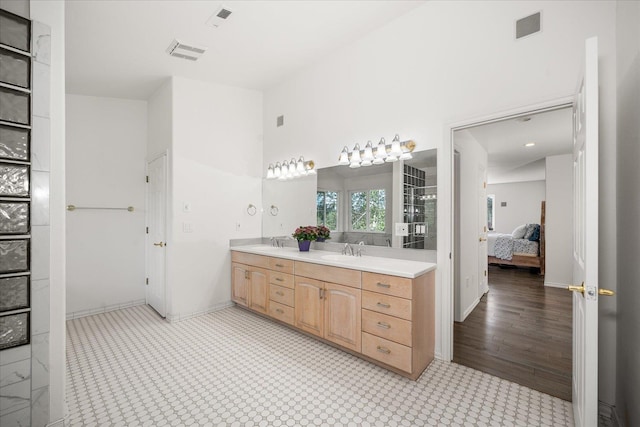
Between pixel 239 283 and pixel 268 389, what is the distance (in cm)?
186

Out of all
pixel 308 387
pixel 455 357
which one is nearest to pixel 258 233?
pixel 308 387

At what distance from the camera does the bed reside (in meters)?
6.24

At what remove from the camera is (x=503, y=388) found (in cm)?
215

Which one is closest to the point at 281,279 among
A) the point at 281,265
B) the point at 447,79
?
the point at 281,265

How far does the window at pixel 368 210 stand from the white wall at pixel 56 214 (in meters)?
2.43

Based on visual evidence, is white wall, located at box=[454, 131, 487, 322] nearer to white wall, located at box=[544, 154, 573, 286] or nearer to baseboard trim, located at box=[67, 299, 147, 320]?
white wall, located at box=[544, 154, 573, 286]

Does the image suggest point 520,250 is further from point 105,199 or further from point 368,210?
point 105,199

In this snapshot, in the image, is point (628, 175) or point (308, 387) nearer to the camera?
point (628, 175)

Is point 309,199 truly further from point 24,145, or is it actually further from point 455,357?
point 24,145

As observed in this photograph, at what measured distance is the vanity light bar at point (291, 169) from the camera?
3.67 meters

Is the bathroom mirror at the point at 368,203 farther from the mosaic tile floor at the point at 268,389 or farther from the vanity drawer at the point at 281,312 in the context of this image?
the mosaic tile floor at the point at 268,389

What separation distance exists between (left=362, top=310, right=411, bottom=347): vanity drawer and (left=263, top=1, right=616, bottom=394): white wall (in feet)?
1.68

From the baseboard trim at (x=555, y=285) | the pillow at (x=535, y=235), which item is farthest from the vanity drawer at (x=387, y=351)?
the pillow at (x=535, y=235)

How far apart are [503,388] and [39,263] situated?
310 cm
